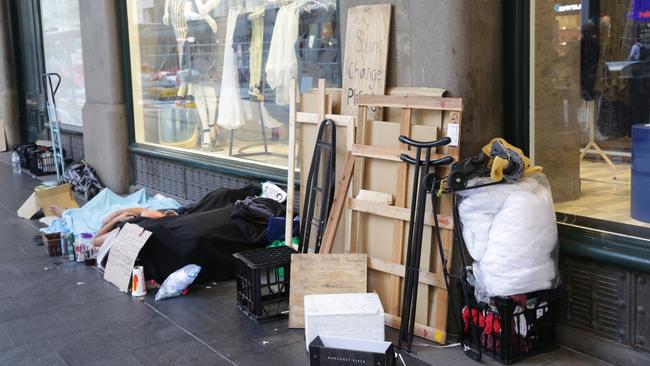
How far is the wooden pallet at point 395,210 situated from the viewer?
169 inches

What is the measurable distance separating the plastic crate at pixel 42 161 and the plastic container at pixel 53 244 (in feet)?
18.4

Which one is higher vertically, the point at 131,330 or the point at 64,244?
the point at 64,244

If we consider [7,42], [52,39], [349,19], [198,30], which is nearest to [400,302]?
[349,19]

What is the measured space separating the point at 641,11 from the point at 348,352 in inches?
112

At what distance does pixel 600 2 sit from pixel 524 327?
218 centimetres

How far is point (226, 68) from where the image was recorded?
8242 millimetres

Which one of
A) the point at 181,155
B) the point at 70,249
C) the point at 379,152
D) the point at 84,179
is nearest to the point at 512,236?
the point at 379,152

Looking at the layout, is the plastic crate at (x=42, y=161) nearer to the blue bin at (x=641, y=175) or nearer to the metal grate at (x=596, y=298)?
the metal grate at (x=596, y=298)

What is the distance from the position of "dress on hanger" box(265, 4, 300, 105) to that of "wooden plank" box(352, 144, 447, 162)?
2.52 metres

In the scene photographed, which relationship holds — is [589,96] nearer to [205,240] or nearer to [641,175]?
[641,175]

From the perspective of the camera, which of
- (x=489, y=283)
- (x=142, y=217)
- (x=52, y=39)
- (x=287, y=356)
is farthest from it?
(x=52, y=39)

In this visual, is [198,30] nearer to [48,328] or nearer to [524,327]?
[48,328]

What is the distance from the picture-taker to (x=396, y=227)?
4.55m

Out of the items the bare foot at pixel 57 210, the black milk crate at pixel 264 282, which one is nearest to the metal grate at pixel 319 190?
the black milk crate at pixel 264 282
